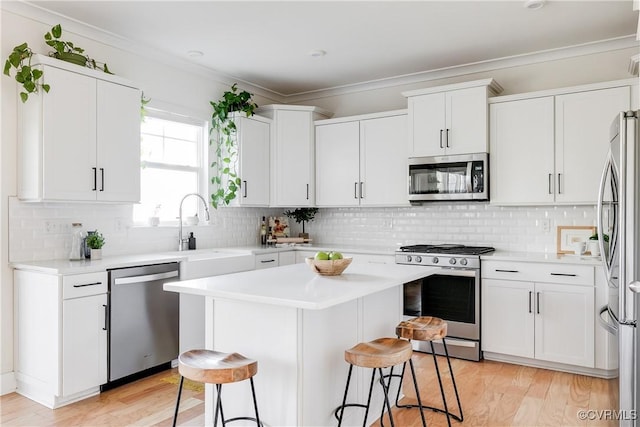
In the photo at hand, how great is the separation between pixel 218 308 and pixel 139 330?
130 centimetres

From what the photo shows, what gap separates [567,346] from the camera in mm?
3748

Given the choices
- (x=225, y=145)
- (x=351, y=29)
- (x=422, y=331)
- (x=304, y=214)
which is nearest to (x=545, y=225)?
(x=422, y=331)

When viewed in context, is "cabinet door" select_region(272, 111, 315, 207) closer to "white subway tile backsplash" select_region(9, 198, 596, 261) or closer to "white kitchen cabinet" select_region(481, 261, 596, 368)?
"white subway tile backsplash" select_region(9, 198, 596, 261)

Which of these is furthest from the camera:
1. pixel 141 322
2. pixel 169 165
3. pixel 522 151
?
pixel 169 165

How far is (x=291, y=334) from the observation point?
229 cm

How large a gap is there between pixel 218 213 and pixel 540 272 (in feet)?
10.5

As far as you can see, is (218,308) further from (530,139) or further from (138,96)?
(530,139)

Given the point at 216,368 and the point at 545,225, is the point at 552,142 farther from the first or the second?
the point at 216,368

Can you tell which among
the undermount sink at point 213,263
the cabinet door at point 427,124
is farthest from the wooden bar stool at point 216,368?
the cabinet door at point 427,124

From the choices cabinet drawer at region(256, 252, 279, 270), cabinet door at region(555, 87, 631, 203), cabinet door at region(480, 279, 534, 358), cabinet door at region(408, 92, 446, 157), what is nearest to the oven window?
cabinet door at region(480, 279, 534, 358)

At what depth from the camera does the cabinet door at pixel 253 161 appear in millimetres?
4918

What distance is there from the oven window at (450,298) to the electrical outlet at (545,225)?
911 mm

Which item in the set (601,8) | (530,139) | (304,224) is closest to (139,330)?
(304,224)

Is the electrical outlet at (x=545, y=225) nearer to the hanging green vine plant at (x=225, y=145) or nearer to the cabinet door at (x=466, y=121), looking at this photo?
the cabinet door at (x=466, y=121)
